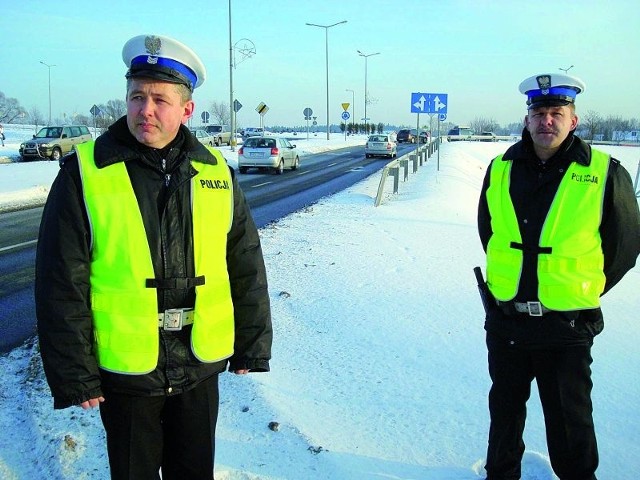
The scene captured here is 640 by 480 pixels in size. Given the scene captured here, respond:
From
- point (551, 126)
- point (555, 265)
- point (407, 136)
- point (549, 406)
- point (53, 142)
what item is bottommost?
point (549, 406)

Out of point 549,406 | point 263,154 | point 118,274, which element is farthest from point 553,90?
point 263,154

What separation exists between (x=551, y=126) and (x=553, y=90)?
0.18m

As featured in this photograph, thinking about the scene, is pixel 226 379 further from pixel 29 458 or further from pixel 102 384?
pixel 102 384

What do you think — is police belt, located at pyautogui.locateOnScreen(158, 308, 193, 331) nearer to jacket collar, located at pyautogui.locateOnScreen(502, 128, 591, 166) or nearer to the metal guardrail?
jacket collar, located at pyautogui.locateOnScreen(502, 128, 591, 166)

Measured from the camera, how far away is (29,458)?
277 centimetres

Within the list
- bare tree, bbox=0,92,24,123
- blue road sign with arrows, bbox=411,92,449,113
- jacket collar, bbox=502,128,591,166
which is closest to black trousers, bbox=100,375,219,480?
jacket collar, bbox=502,128,591,166

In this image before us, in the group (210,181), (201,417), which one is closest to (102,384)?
(201,417)

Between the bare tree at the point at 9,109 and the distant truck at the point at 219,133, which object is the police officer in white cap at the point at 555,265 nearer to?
the distant truck at the point at 219,133

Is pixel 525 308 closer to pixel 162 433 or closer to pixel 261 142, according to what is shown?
pixel 162 433

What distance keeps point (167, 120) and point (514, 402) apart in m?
2.09

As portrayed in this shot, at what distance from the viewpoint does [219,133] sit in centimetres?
4438

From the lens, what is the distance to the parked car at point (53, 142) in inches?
974

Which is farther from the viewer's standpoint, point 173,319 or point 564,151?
point 564,151

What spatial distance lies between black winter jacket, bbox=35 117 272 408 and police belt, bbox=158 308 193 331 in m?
0.02
